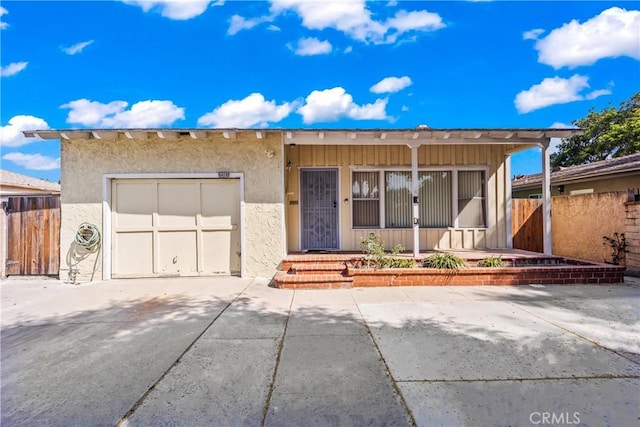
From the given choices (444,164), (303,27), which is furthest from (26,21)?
(444,164)

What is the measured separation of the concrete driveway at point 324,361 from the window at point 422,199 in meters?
3.38

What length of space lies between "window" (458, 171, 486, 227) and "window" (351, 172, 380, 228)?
2.22m

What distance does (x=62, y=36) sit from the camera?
9.52 m

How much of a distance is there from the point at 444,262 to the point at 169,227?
5.74 meters

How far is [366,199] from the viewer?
27.1 feet

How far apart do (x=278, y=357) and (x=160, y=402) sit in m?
1.05

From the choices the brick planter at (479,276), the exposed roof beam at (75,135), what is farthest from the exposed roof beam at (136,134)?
the brick planter at (479,276)

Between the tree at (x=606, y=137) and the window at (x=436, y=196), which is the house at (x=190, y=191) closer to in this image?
the window at (x=436, y=196)

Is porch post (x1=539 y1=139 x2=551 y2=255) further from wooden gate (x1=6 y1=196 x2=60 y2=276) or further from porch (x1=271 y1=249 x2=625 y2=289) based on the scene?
wooden gate (x1=6 y1=196 x2=60 y2=276)

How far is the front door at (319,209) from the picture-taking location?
323 inches

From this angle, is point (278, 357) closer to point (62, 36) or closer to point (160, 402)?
point (160, 402)

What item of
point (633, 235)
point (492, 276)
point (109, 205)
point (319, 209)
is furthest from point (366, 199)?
point (109, 205)

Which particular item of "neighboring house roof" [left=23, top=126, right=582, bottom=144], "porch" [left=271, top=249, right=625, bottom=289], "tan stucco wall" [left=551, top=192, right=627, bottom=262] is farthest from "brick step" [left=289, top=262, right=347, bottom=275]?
"tan stucco wall" [left=551, top=192, right=627, bottom=262]

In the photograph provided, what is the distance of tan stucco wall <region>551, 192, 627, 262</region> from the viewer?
23.5 feet
